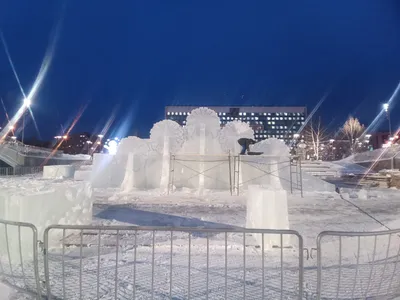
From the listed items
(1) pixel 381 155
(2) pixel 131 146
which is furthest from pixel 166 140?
(1) pixel 381 155

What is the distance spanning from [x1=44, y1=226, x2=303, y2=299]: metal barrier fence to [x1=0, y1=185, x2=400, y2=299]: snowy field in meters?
0.01

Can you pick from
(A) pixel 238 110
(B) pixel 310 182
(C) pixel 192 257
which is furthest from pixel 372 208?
(A) pixel 238 110

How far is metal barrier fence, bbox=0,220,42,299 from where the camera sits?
4.19 meters

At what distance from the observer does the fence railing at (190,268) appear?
154 inches

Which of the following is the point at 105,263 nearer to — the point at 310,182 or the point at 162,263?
the point at 162,263

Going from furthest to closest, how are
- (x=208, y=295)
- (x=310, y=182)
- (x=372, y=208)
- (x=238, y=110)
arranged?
(x=238, y=110)
(x=310, y=182)
(x=372, y=208)
(x=208, y=295)

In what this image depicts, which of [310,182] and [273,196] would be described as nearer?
[273,196]

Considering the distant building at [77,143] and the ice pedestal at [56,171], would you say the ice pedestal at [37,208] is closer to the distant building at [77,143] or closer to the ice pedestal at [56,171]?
the ice pedestal at [56,171]

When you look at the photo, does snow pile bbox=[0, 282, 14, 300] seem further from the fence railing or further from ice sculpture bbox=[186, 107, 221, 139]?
ice sculpture bbox=[186, 107, 221, 139]

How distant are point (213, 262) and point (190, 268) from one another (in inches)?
21.8

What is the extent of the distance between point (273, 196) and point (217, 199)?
7392 mm

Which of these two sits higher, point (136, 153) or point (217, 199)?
point (136, 153)

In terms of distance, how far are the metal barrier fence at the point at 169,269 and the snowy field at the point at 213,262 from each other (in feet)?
0.04

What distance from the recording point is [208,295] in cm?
396
